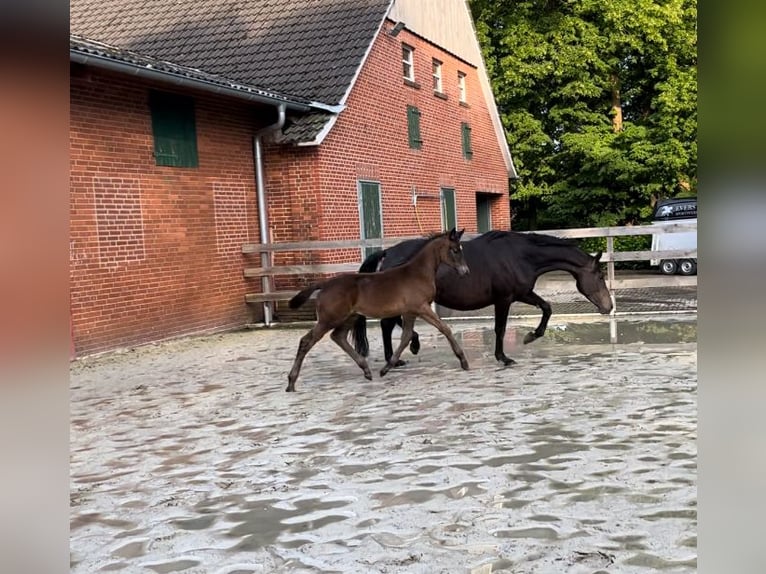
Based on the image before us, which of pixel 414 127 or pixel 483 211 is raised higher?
pixel 414 127

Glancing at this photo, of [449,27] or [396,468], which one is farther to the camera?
[449,27]

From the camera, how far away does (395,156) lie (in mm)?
15883

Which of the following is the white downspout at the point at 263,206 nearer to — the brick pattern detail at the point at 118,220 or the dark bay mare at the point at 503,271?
the brick pattern detail at the point at 118,220

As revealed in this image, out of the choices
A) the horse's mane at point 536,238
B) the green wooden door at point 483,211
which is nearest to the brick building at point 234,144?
the green wooden door at point 483,211

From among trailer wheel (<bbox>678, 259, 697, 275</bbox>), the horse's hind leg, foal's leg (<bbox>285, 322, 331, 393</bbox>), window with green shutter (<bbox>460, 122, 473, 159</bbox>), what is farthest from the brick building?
trailer wheel (<bbox>678, 259, 697, 275</bbox>)

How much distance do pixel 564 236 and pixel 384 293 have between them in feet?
17.7

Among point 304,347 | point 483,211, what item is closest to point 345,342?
point 304,347

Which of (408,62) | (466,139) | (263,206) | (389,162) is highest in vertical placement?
(408,62)

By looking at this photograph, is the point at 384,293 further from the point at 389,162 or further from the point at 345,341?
the point at 389,162

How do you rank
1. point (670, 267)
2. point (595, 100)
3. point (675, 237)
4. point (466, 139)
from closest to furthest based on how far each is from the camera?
point (675, 237) → point (670, 267) → point (466, 139) → point (595, 100)

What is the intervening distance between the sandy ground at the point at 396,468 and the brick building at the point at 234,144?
270cm

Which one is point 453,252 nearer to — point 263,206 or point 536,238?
point 536,238

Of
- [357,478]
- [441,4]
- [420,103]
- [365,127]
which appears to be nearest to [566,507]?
[357,478]

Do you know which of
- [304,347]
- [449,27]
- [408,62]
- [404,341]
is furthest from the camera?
[449,27]
